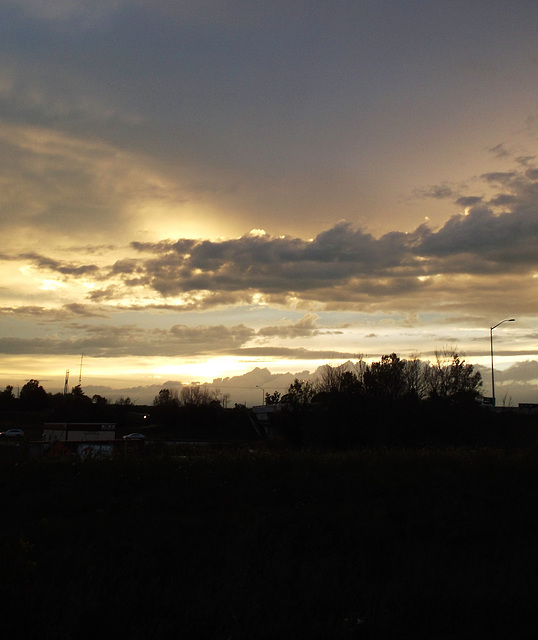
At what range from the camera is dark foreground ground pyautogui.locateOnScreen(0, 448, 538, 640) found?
7266 mm

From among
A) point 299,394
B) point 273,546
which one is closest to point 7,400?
point 299,394

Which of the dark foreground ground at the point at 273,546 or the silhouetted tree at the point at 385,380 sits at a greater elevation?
the silhouetted tree at the point at 385,380

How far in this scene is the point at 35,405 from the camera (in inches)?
4520

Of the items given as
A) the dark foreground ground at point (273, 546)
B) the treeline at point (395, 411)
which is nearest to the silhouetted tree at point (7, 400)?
the treeline at point (395, 411)

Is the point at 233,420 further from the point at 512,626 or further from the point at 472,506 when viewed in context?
the point at 512,626

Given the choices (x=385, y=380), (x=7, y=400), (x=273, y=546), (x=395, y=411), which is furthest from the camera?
(x=7, y=400)

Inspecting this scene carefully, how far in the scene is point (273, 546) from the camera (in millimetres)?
10359

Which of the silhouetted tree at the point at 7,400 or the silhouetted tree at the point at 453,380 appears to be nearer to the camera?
the silhouetted tree at the point at 453,380

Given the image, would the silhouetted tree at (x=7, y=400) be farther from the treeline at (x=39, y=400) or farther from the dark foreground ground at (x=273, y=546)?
the dark foreground ground at (x=273, y=546)

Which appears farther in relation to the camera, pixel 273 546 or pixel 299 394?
pixel 299 394

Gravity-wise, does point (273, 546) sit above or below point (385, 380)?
below

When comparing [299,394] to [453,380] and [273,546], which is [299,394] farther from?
[273,546]

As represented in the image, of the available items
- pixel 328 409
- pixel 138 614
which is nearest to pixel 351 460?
pixel 138 614

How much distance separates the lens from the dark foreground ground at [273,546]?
727cm
